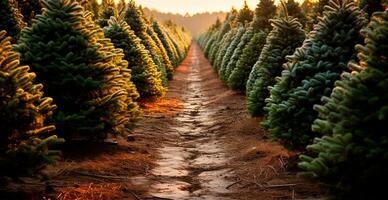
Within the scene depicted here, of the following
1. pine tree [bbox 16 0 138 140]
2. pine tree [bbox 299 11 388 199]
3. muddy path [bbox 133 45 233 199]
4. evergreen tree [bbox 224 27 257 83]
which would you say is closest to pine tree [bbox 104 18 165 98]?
muddy path [bbox 133 45 233 199]

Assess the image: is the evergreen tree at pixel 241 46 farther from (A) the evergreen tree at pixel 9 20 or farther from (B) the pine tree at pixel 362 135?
(B) the pine tree at pixel 362 135

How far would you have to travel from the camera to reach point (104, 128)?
9727mm

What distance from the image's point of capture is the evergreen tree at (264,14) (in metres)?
19.3

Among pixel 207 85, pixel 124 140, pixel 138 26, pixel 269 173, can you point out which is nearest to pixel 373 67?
pixel 269 173

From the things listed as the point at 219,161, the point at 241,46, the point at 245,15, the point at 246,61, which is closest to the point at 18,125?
the point at 219,161

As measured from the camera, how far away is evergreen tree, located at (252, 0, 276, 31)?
19344 mm

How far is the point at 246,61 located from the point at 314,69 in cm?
1065

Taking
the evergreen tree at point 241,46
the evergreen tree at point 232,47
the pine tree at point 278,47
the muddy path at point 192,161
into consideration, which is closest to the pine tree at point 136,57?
the muddy path at point 192,161

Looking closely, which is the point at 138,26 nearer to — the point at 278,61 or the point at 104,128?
the point at 278,61

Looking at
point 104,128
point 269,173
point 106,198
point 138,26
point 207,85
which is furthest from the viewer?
point 207,85

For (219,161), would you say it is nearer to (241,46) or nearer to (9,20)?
(241,46)

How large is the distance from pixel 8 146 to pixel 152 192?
262 centimetres

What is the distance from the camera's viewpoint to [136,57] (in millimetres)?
16703

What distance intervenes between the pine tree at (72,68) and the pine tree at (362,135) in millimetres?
5047
